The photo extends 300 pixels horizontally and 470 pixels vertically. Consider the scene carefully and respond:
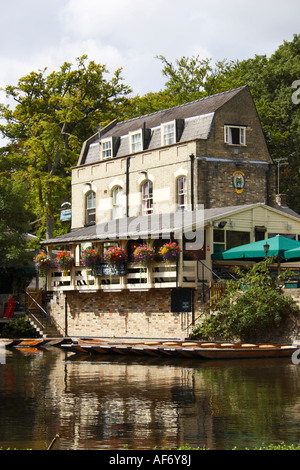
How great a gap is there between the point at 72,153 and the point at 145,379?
29365 mm

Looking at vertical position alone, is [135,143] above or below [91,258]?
above

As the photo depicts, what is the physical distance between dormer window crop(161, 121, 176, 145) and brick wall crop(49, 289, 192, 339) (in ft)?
28.1

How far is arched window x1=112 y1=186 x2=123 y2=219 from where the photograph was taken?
1655 inches

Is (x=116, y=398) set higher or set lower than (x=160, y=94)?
lower

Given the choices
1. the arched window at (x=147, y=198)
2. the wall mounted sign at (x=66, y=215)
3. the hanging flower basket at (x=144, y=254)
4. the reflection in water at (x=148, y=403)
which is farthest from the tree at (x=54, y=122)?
the reflection in water at (x=148, y=403)

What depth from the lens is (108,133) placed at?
46.4 metres

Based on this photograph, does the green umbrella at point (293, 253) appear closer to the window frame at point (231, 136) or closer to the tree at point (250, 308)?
the tree at point (250, 308)

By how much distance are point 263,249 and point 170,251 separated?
12.5 feet

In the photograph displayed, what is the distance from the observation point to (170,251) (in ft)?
106

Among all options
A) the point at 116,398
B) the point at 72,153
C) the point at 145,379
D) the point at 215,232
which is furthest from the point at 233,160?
the point at 116,398

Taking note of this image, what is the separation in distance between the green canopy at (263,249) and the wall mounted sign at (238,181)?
5865mm

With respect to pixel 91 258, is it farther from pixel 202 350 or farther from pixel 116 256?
pixel 202 350

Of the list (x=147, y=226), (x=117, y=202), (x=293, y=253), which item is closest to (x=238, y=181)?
(x=147, y=226)

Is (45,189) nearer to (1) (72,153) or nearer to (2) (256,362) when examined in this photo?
(1) (72,153)
